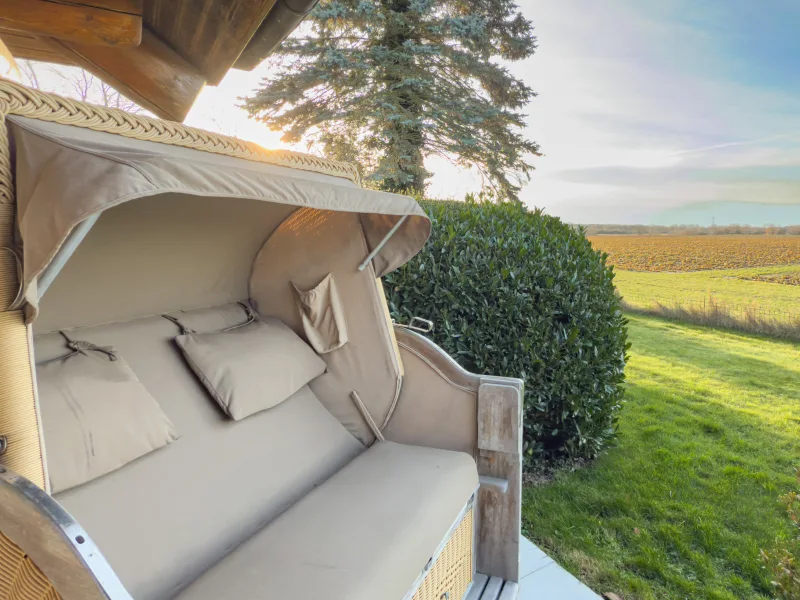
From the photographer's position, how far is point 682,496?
2.77 metres

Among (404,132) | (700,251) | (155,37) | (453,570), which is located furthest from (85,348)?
(700,251)

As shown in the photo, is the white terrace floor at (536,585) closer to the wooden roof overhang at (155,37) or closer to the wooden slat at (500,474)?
the wooden slat at (500,474)

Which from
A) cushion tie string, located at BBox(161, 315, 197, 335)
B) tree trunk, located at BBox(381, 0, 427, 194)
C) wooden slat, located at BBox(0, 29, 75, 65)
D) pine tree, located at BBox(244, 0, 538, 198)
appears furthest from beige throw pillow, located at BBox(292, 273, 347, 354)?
pine tree, located at BBox(244, 0, 538, 198)

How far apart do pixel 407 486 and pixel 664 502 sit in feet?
6.25

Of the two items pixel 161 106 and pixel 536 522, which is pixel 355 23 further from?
pixel 536 522

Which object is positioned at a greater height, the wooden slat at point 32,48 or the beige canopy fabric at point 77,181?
the wooden slat at point 32,48

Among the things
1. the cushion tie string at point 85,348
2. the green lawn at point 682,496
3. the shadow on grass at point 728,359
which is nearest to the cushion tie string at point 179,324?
the cushion tie string at point 85,348

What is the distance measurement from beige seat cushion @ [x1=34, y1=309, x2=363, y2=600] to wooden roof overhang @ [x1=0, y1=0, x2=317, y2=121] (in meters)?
1.21

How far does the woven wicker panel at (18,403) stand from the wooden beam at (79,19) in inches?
60.0

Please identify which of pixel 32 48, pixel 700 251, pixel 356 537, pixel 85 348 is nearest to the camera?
pixel 356 537

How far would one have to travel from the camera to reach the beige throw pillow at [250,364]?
1793mm

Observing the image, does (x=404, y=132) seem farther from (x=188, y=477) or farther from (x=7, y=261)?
(x=7, y=261)

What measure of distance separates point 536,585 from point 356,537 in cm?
109

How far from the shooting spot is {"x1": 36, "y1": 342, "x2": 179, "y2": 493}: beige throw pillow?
1.25m
